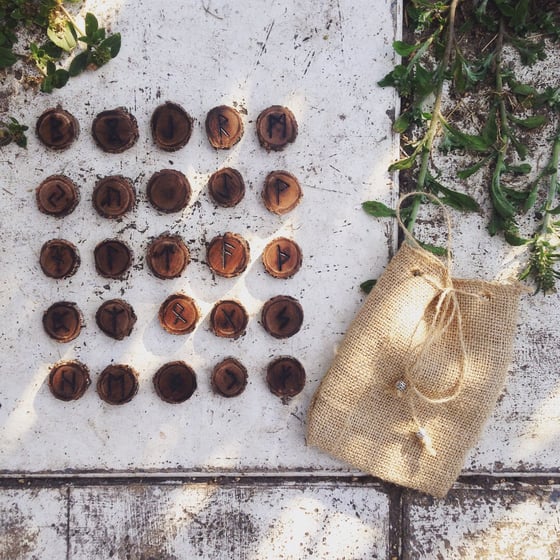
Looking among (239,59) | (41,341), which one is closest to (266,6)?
(239,59)

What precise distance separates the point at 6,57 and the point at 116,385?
113 centimetres

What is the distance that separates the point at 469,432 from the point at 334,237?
0.79m

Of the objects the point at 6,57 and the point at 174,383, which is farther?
the point at 174,383

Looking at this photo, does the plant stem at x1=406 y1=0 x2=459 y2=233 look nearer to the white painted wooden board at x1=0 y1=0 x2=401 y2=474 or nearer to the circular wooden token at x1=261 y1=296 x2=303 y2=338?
the white painted wooden board at x1=0 y1=0 x2=401 y2=474

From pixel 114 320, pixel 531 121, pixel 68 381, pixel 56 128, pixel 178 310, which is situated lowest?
pixel 68 381

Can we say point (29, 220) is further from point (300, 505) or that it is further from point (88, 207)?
point (300, 505)

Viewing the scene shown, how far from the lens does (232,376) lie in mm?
1815

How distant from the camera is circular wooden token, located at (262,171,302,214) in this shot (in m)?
1.79

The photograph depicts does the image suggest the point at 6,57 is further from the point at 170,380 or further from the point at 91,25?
the point at 170,380

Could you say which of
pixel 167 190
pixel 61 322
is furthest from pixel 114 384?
pixel 167 190

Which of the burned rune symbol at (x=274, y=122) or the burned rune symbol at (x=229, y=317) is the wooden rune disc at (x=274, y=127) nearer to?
the burned rune symbol at (x=274, y=122)

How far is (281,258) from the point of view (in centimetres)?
181

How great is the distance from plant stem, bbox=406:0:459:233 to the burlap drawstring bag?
0.43ft

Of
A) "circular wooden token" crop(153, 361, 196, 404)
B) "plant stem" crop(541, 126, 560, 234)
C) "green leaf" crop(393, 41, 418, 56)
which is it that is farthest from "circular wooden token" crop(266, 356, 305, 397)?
"green leaf" crop(393, 41, 418, 56)
